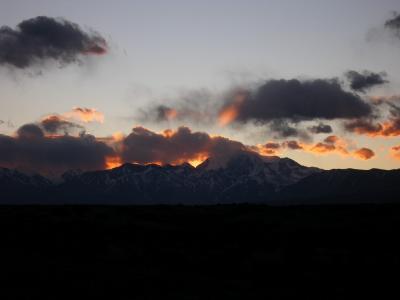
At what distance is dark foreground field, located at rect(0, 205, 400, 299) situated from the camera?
29156 millimetres

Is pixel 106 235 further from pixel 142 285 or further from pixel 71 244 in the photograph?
pixel 142 285

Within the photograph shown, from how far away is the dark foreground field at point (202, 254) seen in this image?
2916 centimetres

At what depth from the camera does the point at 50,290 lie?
28.0m

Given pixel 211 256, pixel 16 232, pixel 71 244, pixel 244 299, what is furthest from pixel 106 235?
pixel 244 299

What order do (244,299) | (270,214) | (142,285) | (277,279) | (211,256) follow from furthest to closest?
1. (270,214)
2. (211,256)
3. (277,279)
4. (142,285)
5. (244,299)

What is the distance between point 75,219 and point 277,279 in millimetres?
23647

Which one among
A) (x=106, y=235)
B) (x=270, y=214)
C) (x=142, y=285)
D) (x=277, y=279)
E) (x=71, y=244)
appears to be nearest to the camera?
(x=142, y=285)

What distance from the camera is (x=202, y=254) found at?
124 feet

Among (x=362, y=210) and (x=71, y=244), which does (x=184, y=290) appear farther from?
(x=362, y=210)

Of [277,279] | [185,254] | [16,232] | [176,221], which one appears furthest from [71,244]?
[277,279]

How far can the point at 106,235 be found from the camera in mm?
43188

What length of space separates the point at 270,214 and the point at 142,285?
25.9 meters

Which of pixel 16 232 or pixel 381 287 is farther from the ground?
pixel 16 232

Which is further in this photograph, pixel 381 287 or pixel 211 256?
pixel 211 256
